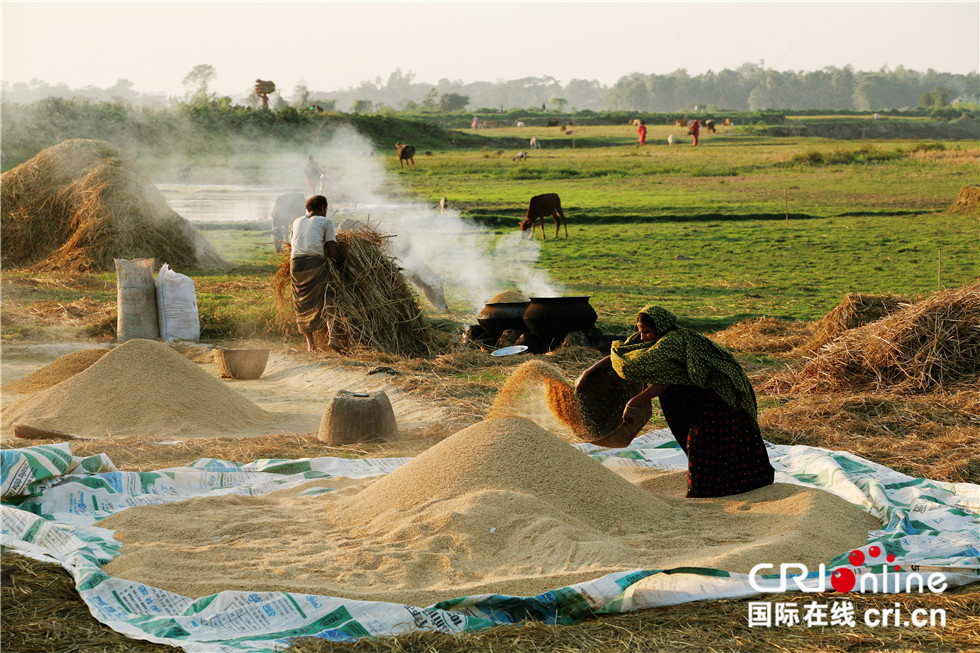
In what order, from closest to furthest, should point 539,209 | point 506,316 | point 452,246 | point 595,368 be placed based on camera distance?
point 595,368 → point 506,316 → point 452,246 → point 539,209

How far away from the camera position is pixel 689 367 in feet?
13.7

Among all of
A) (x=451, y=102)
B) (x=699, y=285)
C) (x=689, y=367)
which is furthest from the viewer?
(x=451, y=102)

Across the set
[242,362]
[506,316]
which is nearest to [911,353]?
[506,316]

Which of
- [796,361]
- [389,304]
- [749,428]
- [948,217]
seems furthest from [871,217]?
[749,428]

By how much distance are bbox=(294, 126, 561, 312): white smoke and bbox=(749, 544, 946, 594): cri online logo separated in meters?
5.73

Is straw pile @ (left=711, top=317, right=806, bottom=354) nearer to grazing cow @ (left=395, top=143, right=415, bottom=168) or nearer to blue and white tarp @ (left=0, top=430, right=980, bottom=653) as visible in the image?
blue and white tarp @ (left=0, top=430, right=980, bottom=653)

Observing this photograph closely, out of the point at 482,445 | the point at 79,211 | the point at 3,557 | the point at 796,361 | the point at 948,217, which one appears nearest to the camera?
the point at 3,557

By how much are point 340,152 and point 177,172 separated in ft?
23.4

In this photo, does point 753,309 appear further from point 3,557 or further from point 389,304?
point 3,557

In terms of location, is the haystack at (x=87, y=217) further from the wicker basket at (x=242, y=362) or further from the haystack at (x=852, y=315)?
the haystack at (x=852, y=315)

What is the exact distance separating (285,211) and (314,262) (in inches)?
236

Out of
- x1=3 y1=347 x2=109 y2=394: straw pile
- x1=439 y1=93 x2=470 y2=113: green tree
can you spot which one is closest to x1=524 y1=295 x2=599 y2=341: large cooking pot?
x1=3 y1=347 x2=109 y2=394: straw pile

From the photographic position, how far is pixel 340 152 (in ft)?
99.8

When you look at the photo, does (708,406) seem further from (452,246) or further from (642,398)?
(452,246)
